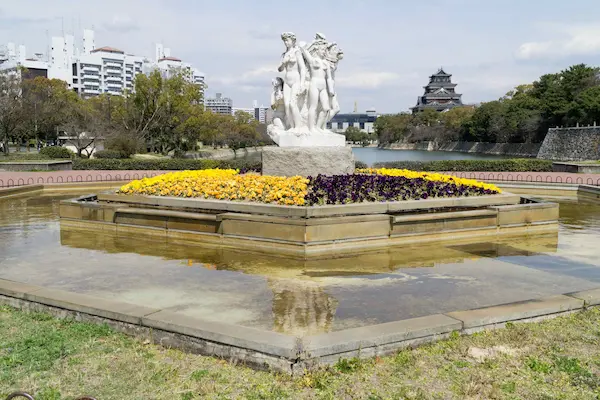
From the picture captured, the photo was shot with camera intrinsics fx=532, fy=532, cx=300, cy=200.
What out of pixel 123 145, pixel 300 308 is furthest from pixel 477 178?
pixel 123 145

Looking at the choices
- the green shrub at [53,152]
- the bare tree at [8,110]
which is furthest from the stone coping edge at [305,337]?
the bare tree at [8,110]

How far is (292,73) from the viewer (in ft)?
41.5

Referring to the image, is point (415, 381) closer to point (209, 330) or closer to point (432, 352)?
A: point (432, 352)

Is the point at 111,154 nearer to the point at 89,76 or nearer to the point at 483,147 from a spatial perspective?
the point at 483,147

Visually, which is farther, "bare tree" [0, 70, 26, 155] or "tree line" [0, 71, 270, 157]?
"tree line" [0, 71, 270, 157]

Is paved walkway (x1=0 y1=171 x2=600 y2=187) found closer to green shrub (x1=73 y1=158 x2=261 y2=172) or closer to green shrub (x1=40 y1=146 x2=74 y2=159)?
green shrub (x1=73 y1=158 x2=261 y2=172)

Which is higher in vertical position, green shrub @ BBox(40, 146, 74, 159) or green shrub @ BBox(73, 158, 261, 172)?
green shrub @ BBox(40, 146, 74, 159)

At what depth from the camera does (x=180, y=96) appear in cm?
4144

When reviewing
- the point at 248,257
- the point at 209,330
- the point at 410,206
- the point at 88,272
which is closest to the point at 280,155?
the point at 410,206

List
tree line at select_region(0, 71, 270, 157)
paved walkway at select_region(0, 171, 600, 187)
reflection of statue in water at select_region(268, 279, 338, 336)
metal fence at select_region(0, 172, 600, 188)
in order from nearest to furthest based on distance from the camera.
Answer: reflection of statue in water at select_region(268, 279, 338, 336)
metal fence at select_region(0, 172, 600, 188)
paved walkway at select_region(0, 171, 600, 187)
tree line at select_region(0, 71, 270, 157)

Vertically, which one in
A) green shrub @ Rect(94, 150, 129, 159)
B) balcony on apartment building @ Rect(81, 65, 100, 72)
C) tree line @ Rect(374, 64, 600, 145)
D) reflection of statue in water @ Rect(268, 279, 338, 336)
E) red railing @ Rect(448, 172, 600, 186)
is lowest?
reflection of statue in water @ Rect(268, 279, 338, 336)

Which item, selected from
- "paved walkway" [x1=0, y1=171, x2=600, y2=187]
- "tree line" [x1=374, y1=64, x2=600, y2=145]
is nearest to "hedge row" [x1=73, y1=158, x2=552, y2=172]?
"paved walkway" [x1=0, y1=171, x2=600, y2=187]

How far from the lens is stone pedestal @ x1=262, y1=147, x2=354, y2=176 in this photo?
12.3 meters

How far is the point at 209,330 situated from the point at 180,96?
129 ft
